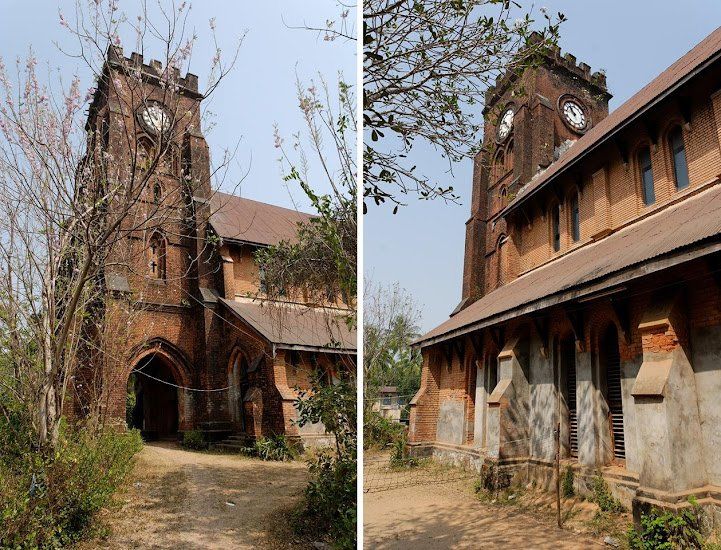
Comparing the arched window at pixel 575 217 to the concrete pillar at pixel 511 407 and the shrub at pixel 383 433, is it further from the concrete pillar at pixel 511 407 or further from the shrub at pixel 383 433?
the shrub at pixel 383 433

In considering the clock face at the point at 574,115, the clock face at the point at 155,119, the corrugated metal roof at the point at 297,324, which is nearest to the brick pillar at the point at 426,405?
the corrugated metal roof at the point at 297,324

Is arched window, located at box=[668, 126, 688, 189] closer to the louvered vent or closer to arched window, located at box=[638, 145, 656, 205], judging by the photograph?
arched window, located at box=[638, 145, 656, 205]

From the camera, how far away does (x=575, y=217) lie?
542 inches

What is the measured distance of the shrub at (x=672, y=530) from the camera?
20.6 feet

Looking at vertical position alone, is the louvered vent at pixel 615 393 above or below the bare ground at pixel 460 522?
above

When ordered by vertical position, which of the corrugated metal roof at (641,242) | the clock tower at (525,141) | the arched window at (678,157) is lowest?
the corrugated metal roof at (641,242)

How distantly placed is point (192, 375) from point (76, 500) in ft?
36.6

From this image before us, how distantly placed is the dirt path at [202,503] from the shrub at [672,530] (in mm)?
4061

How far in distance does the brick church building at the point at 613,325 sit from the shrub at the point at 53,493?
5484 mm

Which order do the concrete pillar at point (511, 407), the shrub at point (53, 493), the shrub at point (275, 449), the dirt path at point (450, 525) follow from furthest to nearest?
1. the shrub at point (275, 449)
2. the concrete pillar at point (511, 407)
3. the dirt path at point (450, 525)
4. the shrub at point (53, 493)

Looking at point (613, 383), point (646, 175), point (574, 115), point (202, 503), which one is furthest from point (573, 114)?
point (202, 503)

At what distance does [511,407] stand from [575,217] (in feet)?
16.3

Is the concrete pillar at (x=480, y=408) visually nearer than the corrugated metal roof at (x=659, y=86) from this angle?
No

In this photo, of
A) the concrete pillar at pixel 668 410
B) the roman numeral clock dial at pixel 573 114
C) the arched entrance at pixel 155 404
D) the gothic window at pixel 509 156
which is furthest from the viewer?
the gothic window at pixel 509 156
